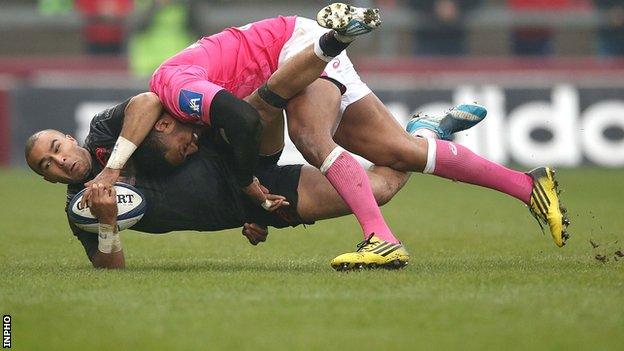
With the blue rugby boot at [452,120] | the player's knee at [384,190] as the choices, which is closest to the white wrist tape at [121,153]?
the player's knee at [384,190]

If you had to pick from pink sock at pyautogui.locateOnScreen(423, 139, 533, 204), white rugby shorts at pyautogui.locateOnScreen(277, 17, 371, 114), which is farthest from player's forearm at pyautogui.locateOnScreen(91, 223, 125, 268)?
pink sock at pyautogui.locateOnScreen(423, 139, 533, 204)

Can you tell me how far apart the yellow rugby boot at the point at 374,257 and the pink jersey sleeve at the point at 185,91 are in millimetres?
982

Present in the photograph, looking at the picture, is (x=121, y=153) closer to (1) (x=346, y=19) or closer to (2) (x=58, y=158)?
(2) (x=58, y=158)

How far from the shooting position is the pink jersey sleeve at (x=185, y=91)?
21.3 feet

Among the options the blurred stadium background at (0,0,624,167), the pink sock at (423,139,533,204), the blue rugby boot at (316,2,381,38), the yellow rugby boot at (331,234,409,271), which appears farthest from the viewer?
the blurred stadium background at (0,0,624,167)

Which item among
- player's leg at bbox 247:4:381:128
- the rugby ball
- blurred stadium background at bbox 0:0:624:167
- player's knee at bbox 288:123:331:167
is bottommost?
blurred stadium background at bbox 0:0:624:167

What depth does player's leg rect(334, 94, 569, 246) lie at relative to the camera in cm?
707

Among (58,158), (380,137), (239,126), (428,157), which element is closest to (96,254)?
(58,158)

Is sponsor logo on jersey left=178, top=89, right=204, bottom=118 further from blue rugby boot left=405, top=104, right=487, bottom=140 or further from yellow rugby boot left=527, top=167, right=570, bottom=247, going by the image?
yellow rugby boot left=527, top=167, right=570, bottom=247

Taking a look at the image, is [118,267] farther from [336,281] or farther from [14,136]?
[14,136]

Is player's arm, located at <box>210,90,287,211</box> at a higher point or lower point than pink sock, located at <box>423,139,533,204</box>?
higher

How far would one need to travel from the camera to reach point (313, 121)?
267 inches

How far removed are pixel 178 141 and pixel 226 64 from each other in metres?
0.51

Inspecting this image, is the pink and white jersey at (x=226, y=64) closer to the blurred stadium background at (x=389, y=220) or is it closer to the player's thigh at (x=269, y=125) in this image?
the player's thigh at (x=269, y=125)
